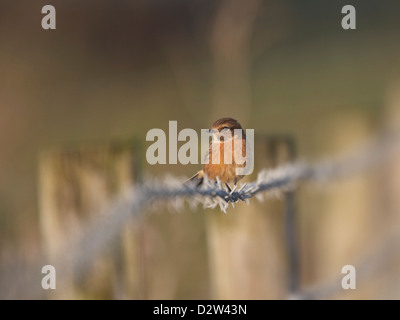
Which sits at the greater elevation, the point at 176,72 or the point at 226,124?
the point at 176,72

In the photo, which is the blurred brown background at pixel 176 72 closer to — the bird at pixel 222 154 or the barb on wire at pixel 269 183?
the barb on wire at pixel 269 183

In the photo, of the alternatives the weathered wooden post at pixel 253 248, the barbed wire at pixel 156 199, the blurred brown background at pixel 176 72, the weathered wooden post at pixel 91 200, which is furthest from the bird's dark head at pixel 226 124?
the blurred brown background at pixel 176 72

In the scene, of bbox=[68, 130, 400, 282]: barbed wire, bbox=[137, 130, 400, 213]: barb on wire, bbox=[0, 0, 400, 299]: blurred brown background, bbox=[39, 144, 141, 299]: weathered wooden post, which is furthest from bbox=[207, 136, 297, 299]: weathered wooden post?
bbox=[0, 0, 400, 299]: blurred brown background

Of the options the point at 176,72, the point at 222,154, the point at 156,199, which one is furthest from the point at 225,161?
the point at 176,72

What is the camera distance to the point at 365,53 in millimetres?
6344

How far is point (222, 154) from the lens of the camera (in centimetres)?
247

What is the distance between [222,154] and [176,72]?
12.9 feet

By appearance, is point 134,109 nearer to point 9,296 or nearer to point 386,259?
point 386,259

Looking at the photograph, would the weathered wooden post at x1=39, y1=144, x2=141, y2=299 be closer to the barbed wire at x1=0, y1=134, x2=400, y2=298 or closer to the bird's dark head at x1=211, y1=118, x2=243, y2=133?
the barbed wire at x1=0, y1=134, x2=400, y2=298

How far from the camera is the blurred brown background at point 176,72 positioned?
522 centimetres

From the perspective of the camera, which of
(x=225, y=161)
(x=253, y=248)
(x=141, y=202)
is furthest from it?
(x=225, y=161)

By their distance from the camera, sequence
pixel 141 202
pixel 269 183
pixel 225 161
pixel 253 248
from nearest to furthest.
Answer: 1. pixel 141 202
2. pixel 269 183
3. pixel 253 248
4. pixel 225 161

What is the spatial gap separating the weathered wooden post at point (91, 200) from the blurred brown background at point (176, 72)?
2081 mm

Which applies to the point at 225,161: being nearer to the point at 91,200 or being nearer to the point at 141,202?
the point at 91,200
